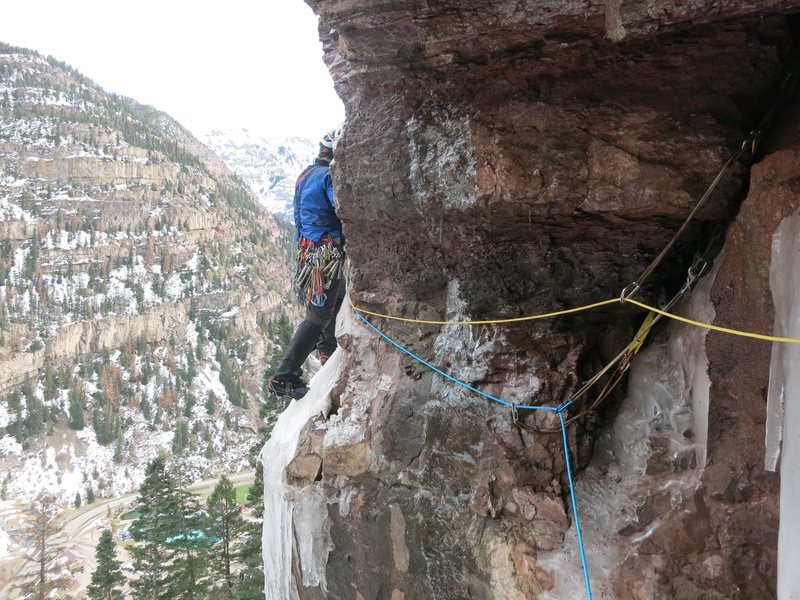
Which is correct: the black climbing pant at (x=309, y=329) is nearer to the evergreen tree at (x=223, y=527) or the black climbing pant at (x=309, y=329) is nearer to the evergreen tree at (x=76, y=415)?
the evergreen tree at (x=223, y=527)

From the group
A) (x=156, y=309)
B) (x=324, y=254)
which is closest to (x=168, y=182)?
(x=156, y=309)

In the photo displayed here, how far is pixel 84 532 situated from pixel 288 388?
48.0 metres

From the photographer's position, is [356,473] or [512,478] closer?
[512,478]

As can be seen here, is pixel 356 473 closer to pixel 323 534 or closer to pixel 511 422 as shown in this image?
pixel 323 534

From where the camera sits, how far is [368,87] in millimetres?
3482

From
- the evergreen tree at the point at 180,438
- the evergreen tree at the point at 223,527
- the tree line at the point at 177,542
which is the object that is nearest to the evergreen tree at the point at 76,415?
the evergreen tree at the point at 180,438

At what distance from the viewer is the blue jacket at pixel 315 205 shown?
4.57 m

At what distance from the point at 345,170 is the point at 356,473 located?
2174mm

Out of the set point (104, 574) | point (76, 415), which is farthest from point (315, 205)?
point (76, 415)

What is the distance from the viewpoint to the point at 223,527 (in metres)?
19.3

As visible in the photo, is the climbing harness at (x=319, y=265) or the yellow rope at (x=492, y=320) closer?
the yellow rope at (x=492, y=320)

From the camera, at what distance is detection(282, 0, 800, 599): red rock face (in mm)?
2629

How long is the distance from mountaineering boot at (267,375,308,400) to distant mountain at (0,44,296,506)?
51.6 m

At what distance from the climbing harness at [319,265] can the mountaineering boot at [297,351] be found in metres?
0.29
